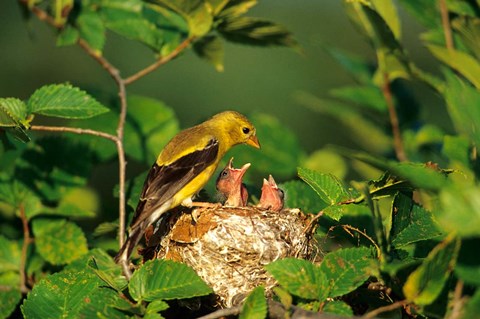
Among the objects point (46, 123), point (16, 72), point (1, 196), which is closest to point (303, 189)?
point (1, 196)

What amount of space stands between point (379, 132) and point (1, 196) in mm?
2873

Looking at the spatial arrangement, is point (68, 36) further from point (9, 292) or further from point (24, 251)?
point (9, 292)

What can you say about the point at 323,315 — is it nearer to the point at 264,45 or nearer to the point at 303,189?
the point at 303,189

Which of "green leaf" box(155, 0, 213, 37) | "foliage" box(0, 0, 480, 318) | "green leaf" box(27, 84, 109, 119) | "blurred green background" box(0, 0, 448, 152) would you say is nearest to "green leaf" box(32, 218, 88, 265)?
"foliage" box(0, 0, 480, 318)

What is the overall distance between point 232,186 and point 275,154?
2.17 feet

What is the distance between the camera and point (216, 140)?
575cm

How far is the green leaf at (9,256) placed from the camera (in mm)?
4621

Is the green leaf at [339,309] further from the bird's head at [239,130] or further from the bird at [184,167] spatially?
the bird's head at [239,130]

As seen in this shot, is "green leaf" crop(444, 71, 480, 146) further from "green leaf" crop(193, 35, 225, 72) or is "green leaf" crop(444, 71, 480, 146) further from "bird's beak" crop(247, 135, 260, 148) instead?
"bird's beak" crop(247, 135, 260, 148)

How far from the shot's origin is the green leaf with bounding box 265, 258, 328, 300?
3.08 metres

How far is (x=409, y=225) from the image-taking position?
144 inches

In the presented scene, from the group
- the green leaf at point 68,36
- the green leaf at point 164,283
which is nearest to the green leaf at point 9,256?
the green leaf at point 68,36

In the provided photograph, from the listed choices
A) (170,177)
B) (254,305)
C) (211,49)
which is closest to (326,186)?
(254,305)

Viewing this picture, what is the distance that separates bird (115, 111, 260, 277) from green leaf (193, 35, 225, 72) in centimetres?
61
